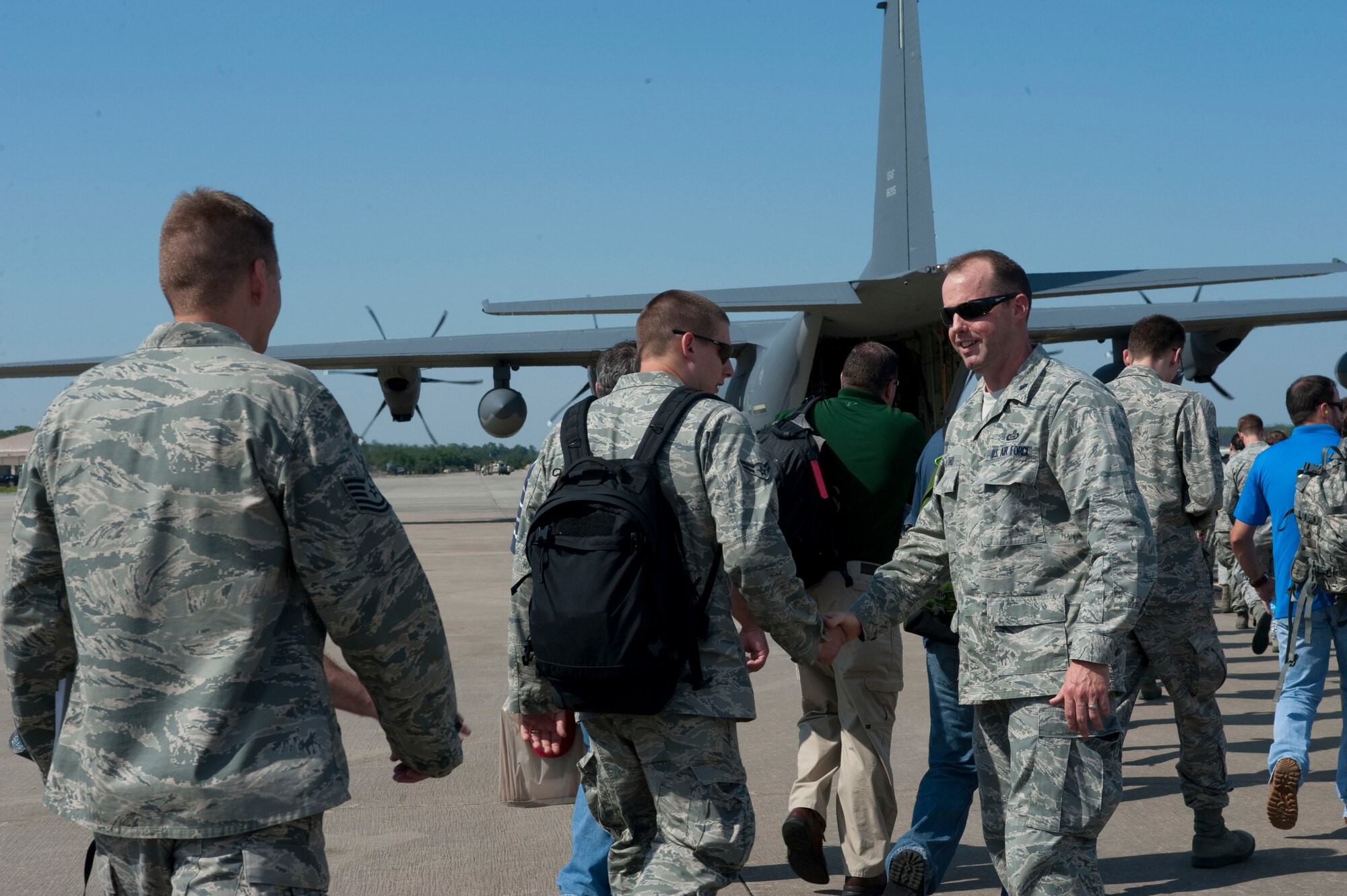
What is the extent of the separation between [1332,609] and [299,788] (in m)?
4.53

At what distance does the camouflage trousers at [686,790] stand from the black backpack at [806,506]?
1.54 metres

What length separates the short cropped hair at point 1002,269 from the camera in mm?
3197

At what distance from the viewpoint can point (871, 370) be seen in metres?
4.60

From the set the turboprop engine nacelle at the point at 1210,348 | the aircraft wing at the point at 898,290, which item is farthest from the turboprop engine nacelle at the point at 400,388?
the turboprop engine nacelle at the point at 1210,348

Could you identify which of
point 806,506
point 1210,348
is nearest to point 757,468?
point 806,506

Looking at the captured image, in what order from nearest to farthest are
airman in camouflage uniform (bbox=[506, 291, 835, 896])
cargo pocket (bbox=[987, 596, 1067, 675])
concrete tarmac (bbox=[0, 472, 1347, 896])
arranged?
airman in camouflage uniform (bbox=[506, 291, 835, 896]) < cargo pocket (bbox=[987, 596, 1067, 675]) < concrete tarmac (bbox=[0, 472, 1347, 896])

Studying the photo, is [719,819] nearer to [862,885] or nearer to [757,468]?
[757,468]

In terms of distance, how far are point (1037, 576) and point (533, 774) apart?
1552 mm

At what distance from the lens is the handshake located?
3.36 meters

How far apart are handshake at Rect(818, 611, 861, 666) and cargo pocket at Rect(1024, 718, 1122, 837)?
65cm

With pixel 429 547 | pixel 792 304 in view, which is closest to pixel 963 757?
pixel 792 304

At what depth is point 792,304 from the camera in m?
10.6

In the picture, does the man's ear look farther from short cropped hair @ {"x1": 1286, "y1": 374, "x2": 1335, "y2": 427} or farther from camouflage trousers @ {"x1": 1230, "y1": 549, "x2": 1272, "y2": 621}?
camouflage trousers @ {"x1": 1230, "y1": 549, "x2": 1272, "y2": 621}

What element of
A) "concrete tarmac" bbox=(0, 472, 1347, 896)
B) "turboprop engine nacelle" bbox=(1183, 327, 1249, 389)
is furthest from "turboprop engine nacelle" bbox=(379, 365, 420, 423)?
"concrete tarmac" bbox=(0, 472, 1347, 896)
